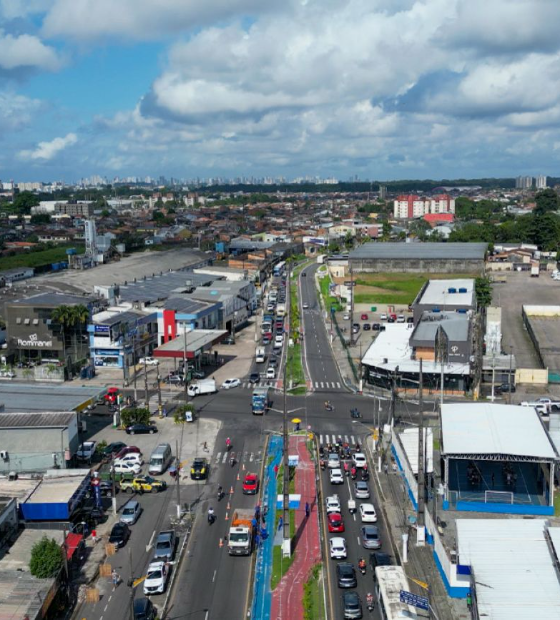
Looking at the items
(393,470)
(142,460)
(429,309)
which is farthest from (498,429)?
(429,309)

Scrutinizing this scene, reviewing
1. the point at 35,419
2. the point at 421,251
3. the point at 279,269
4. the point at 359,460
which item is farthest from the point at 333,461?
the point at 279,269

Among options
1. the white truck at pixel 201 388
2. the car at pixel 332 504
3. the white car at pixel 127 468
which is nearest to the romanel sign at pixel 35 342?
the white truck at pixel 201 388

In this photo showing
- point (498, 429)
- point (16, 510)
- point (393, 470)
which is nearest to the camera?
point (16, 510)

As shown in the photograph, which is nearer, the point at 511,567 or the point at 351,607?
the point at 351,607

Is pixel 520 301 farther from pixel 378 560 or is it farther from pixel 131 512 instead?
pixel 131 512

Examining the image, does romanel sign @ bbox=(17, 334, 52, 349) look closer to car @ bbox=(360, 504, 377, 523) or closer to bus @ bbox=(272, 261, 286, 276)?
car @ bbox=(360, 504, 377, 523)

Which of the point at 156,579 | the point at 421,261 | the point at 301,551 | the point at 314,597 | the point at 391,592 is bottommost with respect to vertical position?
the point at 301,551

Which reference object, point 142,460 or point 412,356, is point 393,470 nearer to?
point 142,460
